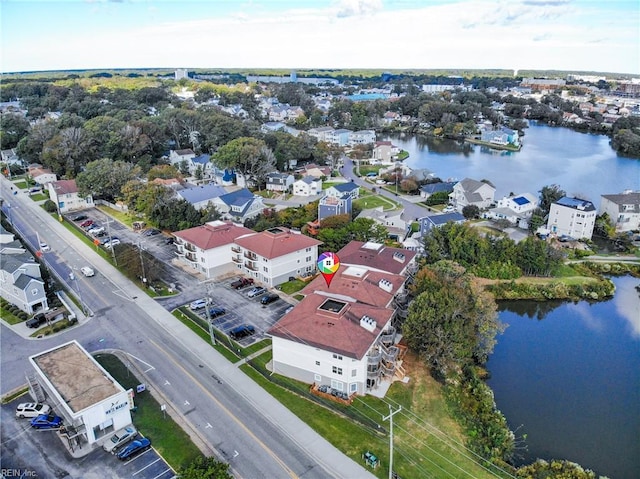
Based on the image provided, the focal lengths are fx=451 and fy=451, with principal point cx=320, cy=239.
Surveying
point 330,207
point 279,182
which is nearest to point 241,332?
point 330,207

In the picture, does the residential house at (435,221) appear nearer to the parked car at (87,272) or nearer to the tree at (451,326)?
the tree at (451,326)

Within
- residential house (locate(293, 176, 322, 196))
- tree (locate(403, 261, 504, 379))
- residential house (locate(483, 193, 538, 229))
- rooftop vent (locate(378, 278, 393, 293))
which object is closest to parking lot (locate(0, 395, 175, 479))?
tree (locate(403, 261, 504, 379))

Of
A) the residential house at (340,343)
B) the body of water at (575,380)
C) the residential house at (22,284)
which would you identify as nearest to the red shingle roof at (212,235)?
the residential house at (22,284)

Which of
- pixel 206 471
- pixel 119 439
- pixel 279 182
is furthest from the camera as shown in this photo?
pixel 279 182

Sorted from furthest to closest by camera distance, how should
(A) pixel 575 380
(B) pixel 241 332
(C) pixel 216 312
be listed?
(C) pixel 216 312 < (B) pixel 241 332 < (A) pixel 575 380

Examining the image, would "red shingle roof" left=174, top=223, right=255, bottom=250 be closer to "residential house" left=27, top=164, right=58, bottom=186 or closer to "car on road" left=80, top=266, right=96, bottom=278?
"car on road" left=80, top=266, right=96, bottom=278

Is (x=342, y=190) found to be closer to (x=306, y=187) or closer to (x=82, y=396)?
(x=306, y=187)
